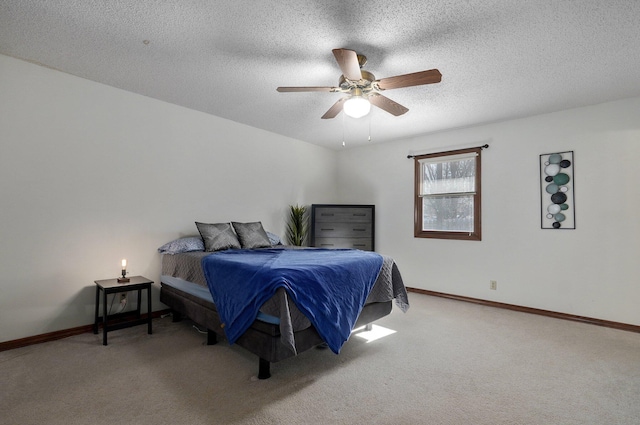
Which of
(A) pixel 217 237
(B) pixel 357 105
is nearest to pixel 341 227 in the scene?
(A) pixel 217 237

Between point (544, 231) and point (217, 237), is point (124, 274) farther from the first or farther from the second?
point (544, 231)

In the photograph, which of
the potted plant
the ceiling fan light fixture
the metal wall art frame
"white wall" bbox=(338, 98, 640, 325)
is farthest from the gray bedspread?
the metal wall art frame

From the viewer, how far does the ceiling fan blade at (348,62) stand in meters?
2.12

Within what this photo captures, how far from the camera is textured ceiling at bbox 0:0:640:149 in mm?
2127

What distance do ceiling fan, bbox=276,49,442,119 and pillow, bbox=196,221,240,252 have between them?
6.36 ft

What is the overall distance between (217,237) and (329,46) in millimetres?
2441

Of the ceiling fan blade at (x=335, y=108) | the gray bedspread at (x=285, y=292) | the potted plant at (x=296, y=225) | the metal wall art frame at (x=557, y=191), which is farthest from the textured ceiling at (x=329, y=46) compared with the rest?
the potted plant at (x=296, y=225)

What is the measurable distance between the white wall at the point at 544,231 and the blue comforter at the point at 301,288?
8.17 feet

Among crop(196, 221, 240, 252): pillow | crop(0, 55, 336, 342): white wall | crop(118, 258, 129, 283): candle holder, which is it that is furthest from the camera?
crop(196, 221, 240, 252): pillow

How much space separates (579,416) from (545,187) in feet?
9.75

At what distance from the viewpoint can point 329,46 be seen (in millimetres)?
2529

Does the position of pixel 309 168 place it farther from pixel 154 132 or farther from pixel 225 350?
pixel 225 350

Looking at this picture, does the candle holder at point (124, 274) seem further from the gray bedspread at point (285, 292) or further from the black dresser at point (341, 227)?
the black dresser at point (341, 227)

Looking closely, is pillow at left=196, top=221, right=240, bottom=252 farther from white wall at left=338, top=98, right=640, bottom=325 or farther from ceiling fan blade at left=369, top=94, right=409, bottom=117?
white wall at left=338, top=98, right=640, bottom=325
